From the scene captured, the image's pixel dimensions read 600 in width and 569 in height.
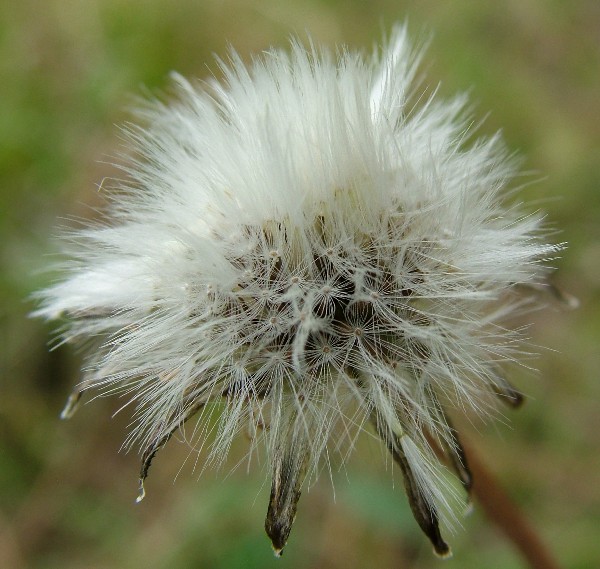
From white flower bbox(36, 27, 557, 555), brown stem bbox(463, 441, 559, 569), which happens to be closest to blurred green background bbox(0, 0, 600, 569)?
brown stem bbox(463, 441, 559, 569)

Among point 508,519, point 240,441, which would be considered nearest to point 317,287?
→ point 508,519

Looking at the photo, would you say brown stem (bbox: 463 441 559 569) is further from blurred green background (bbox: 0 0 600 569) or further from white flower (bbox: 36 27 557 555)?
blurred green background (bbox: 0 0 600 569)

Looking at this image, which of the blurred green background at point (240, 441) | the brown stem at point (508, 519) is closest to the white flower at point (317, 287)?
the brown stem at point (508, 519)

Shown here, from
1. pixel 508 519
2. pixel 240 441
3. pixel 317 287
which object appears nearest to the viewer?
pixel 317 287

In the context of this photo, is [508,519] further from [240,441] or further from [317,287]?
[240,441]

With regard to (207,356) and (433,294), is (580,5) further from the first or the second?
(207,356)

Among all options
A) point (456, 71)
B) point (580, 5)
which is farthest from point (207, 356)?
point (580, 5)
